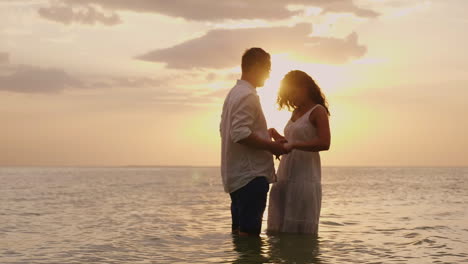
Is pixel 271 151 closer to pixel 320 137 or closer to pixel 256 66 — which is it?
pixel 320 137

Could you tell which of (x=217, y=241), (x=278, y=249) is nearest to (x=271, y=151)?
(x=278, y=249)

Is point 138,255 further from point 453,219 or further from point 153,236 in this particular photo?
point 453,219

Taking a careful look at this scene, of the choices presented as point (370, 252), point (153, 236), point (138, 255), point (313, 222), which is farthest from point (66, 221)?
point (370, 252)

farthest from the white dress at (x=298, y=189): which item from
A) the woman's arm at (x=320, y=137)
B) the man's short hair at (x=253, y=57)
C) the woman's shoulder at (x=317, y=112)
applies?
the man's short hair at (x=253, y=57)

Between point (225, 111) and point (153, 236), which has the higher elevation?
point (225, 111)

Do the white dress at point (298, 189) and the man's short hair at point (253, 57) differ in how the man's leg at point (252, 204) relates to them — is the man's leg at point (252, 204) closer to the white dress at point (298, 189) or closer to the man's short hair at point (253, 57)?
the white dress at point (298, 189)

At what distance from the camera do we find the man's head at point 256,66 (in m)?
6.31

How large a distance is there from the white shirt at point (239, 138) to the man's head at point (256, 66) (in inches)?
3.8

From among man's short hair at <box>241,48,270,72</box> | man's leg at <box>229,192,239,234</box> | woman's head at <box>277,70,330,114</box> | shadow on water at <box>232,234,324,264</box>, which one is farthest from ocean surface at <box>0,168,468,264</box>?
man's short hair at <box>241,48,270,72</box>

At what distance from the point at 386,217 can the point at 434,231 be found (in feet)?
9.15

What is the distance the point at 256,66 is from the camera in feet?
20.8

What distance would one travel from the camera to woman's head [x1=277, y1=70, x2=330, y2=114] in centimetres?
702

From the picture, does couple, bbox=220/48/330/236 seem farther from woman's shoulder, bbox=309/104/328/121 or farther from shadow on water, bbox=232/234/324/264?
shadow on water, bbox=232/234/324/264

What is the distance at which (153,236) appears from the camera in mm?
8695
